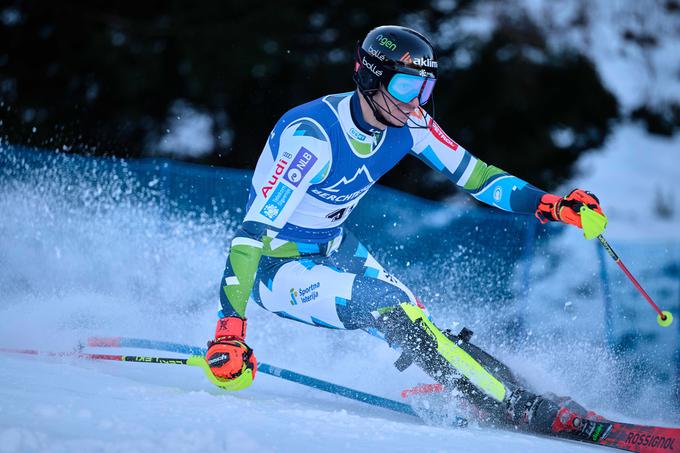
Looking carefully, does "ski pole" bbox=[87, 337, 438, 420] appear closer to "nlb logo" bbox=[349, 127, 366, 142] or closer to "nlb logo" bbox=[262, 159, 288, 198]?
"nlb logo" bbox=[262, 159, 288, 198]

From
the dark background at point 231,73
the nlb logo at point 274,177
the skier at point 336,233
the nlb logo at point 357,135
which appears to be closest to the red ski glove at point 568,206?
the skier at point 336,233

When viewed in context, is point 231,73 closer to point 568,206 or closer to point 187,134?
point 187,134

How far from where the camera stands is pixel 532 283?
561cm

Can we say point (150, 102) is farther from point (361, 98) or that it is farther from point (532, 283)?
point (361, 98)

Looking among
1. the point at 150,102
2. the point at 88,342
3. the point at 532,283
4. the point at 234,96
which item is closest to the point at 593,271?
the point at 532,283

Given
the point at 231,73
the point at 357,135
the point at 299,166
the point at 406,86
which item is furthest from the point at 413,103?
the point at 231,73

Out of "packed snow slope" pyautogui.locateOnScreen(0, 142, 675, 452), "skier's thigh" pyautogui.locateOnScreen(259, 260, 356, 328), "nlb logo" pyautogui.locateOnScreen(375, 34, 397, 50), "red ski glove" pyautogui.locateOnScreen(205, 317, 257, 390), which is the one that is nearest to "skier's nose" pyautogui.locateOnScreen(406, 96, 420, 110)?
"nlb logo" pyautogui.locateOnScreen(375, 34, 397, 50)

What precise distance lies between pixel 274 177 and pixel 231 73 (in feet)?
20.5

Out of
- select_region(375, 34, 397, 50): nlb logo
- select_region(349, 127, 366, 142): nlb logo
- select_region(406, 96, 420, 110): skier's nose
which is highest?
select_region(375, 34, 397, 50): nlb logo

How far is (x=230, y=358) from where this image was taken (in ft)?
10.7

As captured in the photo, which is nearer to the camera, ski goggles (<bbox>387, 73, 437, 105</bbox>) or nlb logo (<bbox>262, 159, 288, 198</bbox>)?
nlb logo (<bbox>262, 159, 288, 198</bbox>)

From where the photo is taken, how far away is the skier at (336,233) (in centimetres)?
339

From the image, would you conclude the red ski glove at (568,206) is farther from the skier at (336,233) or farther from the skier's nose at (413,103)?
the skier's nose at (413,103)

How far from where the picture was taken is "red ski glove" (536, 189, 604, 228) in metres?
3.74
